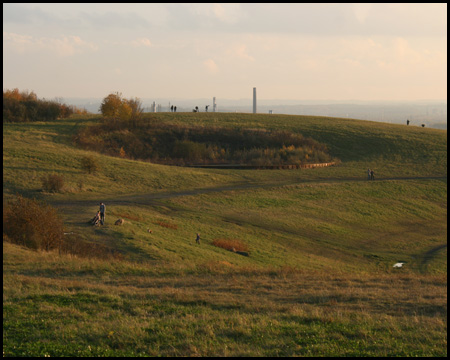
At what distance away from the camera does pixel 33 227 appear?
87.9 feet

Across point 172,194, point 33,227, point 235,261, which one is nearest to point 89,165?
point 172,194

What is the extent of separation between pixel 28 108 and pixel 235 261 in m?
55.3

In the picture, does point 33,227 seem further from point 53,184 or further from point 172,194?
point 172,194

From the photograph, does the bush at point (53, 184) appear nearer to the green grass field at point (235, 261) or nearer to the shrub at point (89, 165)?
the green grass field at point (235, 261)

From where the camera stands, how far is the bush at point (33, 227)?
26.7 metres

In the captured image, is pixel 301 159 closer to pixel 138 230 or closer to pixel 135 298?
pixel 138 230

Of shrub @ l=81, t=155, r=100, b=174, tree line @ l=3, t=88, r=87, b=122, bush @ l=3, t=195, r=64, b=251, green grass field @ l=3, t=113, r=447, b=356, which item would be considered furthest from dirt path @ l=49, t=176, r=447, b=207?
tree line @ l=3, t=88, r=87, b=122

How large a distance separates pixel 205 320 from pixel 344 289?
763cm

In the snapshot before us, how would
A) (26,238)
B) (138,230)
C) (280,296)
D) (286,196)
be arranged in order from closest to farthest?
(280,296) < (26,238) < (138,230) < (286,196)

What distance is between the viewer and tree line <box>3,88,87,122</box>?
71062 mm

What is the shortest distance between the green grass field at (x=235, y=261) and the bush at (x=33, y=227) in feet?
5.15

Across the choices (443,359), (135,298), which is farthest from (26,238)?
(443,359)

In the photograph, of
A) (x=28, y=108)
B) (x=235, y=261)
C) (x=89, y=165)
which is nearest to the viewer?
(x=235, y=261)

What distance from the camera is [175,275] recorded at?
75.0 ft
